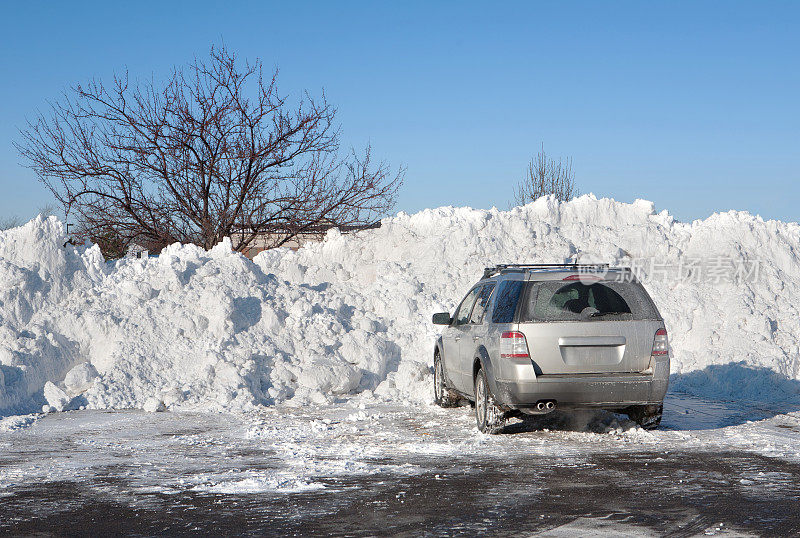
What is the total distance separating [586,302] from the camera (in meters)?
8.78

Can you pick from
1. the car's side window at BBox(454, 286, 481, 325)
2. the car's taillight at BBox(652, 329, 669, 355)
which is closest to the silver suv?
the car's taillight at BBox(652, 329, 669, 355)

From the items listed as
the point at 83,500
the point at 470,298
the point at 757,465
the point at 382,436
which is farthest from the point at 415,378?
the point at 83,500

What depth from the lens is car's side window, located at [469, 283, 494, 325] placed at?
983 centimetres

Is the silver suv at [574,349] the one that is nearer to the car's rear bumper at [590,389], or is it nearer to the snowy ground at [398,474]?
the car's rear bumper at [590,389]

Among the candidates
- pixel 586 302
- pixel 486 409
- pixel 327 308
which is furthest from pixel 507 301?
pixel 327 308

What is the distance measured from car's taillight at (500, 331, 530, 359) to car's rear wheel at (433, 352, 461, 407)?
8.96ft

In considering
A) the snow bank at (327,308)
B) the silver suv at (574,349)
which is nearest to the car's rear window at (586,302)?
the silver suv at (574,349)

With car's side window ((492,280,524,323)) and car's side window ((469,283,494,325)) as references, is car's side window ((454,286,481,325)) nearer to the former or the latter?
car's side window ((469,283,494,325))

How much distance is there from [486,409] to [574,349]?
1233mm

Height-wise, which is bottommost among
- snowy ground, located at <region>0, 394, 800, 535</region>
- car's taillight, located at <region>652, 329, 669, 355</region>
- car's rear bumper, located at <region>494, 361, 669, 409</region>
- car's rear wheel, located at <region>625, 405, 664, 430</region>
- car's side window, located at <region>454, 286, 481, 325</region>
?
snowy ground, located at <region>0, 394, 800, 535</region>

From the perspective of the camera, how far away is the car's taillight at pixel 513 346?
334 inches

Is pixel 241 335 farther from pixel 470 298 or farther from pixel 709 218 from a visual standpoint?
pixel 709 218

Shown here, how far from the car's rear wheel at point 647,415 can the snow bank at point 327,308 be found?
3970 millimetres

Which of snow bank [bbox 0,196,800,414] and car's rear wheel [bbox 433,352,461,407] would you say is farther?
snow bank [bbox 0,196,800,414]
